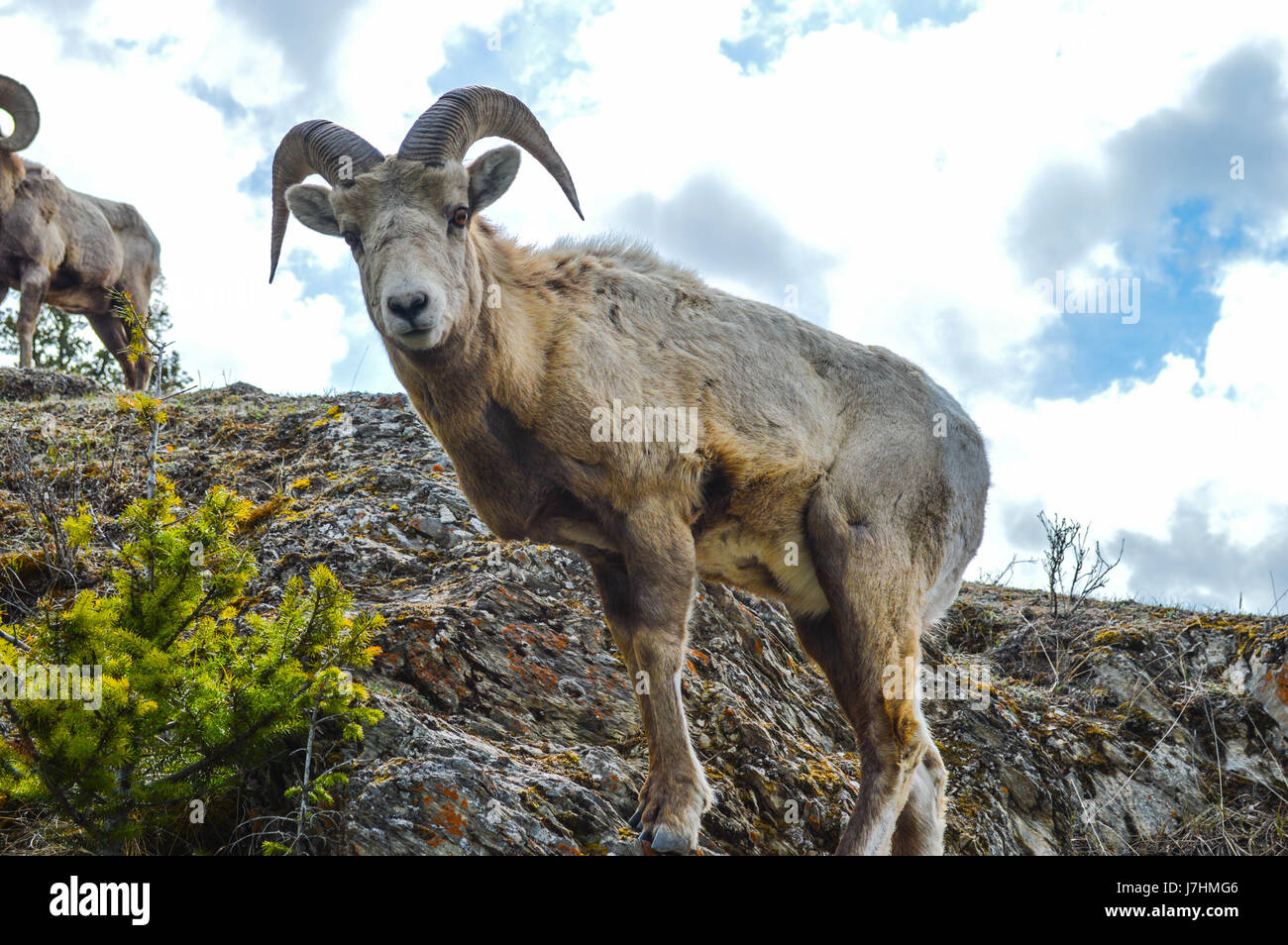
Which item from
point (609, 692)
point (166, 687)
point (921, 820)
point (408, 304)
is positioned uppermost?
point (408, 304)

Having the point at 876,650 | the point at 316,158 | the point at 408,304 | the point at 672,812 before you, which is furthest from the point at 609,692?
the point at 316,158

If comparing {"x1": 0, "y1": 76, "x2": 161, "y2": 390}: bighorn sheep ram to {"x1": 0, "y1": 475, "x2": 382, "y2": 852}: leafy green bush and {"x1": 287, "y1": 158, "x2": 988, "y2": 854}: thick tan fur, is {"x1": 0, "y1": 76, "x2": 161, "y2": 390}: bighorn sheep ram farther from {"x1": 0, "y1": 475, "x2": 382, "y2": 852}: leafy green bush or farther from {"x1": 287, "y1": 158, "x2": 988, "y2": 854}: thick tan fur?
{"x1": 0, "y1": 475, "x2": 382, "y2": 852}: leafy green bush

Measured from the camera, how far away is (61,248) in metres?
14.5

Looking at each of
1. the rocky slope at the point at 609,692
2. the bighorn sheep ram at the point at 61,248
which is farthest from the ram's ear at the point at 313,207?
the bighorn sheep ram at the point at 61,248

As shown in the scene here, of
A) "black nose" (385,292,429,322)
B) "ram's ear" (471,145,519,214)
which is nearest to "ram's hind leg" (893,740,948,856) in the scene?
"black nose" (385,292,429,322)

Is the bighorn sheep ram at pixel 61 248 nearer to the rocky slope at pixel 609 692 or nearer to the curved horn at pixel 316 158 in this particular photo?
the rocky slope at pixel 609 692

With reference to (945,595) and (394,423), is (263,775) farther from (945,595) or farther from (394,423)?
(394,423)

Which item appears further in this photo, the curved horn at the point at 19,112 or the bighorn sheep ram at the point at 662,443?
the curved horn at the point at 19,112

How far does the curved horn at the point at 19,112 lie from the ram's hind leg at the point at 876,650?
1354 centimetres

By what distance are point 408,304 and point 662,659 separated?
6.07 feet

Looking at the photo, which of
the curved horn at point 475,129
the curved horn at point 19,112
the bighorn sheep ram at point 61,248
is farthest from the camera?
the bighorn sheep ram at point 61,248

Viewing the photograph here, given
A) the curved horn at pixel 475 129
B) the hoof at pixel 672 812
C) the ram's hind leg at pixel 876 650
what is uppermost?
the curved horn at pixel 475 129

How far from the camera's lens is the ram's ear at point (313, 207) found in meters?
4.79

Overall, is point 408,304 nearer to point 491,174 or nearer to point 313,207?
point 491,174
